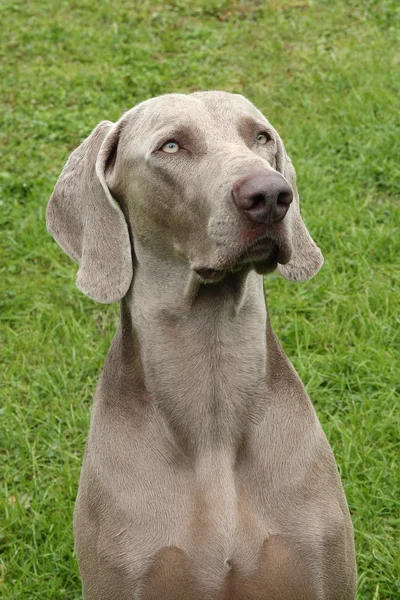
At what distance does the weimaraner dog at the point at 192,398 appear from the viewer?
3037mm

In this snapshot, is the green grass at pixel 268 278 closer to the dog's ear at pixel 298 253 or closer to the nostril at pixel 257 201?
the dog's ear at pixel 298 253

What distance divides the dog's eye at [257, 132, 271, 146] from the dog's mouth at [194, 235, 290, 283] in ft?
1.58

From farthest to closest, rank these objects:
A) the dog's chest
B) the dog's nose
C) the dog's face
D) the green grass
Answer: the green grass < the dog's chest < the dog's face < the dog's nose

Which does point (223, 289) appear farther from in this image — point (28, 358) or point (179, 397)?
point (28, 358)

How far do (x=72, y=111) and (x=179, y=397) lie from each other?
467 cm

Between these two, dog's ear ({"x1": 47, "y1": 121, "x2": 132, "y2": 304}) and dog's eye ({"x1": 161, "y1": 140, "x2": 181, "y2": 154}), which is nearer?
dog's eye ({"x1": 161, "y1": 140, "x2": 181, "y2": 154})

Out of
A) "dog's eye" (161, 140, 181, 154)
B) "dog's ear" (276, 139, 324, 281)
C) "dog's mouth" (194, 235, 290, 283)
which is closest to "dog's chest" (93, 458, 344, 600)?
"dog's mouth" (194, 235, 290, 283)

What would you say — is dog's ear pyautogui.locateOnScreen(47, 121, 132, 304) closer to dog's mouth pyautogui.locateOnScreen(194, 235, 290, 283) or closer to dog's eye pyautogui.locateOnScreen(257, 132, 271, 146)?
dog's mouth pyautogui.locateOnScreen(194, 235, 290, 283)

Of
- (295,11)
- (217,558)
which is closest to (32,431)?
(217,558)

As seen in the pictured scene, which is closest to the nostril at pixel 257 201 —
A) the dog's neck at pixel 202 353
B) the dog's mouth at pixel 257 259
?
the dog's mouth at pixel 257 259

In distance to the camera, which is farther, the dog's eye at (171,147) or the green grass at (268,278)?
the green grass at (268,278)

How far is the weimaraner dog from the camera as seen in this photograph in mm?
3037

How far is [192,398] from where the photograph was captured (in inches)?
127

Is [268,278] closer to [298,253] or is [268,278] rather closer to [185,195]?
[298,253]
